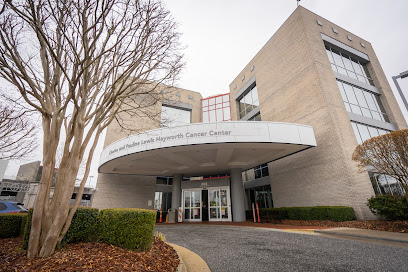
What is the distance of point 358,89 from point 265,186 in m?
12.6

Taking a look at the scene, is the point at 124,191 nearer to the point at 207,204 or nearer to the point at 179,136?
the point at 207,204

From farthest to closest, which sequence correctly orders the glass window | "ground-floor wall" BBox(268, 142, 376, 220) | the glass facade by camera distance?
1. the glass window
2. the glass facade
3. "ground-floor wall" BBox(268, 142, 376, 220)

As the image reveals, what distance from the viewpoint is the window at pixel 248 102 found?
2362cm

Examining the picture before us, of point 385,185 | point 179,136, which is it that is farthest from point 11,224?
point 385,185

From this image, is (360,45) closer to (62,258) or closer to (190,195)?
(190,195)

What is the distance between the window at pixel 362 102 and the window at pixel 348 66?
149cm

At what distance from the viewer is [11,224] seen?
5.84m

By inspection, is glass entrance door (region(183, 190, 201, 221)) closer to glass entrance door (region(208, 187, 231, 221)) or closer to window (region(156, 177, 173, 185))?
glass entrance door (region(208, 187, 231, 221))

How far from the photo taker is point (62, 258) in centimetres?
323

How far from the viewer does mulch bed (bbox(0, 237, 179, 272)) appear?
9.60 feet

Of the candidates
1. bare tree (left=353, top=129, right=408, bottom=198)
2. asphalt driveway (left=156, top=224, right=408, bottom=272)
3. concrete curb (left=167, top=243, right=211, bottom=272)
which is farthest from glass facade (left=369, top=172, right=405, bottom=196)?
concrete curb (left=167, top=243, right=211, bottom=272)

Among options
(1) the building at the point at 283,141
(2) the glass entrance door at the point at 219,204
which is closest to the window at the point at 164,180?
(1) the building at the point at 283,141

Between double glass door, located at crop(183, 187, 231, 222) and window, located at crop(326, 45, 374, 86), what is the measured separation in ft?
50.2

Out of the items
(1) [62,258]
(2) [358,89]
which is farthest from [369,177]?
(1) [62,258]
